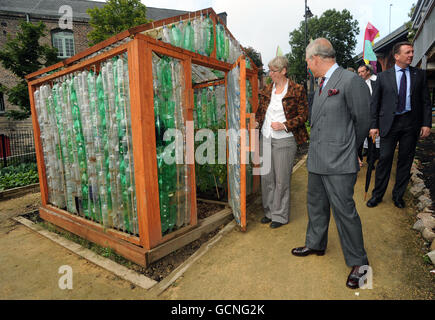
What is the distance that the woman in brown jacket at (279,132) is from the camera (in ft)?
10.6

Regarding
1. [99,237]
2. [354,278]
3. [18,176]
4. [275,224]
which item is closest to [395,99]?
[275,224]

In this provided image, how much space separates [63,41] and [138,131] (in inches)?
943

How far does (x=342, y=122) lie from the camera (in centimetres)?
222

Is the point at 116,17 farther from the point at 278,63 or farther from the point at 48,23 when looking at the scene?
the point at 278,63

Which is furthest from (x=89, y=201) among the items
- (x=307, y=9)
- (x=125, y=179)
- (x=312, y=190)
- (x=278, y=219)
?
(x=307, y=9)

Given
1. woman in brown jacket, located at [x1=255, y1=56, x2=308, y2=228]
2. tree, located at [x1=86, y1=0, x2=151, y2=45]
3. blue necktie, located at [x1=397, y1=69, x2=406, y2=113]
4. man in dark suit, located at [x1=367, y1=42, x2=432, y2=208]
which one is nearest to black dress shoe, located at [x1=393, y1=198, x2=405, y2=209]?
man in dark suit, located at [x1=367, y1=42, x2=432, y2=208]

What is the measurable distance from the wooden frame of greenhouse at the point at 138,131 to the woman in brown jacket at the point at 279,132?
0.31 m

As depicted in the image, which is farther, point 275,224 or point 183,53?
point 275,224

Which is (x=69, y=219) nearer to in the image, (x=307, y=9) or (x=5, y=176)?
(x=5, y=176)

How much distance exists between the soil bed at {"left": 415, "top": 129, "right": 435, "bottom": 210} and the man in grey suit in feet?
6.42

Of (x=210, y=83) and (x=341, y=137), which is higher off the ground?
(x=210, y=83)

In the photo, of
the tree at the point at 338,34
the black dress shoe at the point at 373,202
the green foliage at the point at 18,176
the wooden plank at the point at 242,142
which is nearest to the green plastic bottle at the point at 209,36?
the wooden plank at the point at 242,142

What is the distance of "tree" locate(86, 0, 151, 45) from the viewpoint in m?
15.3

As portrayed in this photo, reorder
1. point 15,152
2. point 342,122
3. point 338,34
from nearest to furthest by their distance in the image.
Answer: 1. point 342,122
2. point 15,152
3. point 338,34
